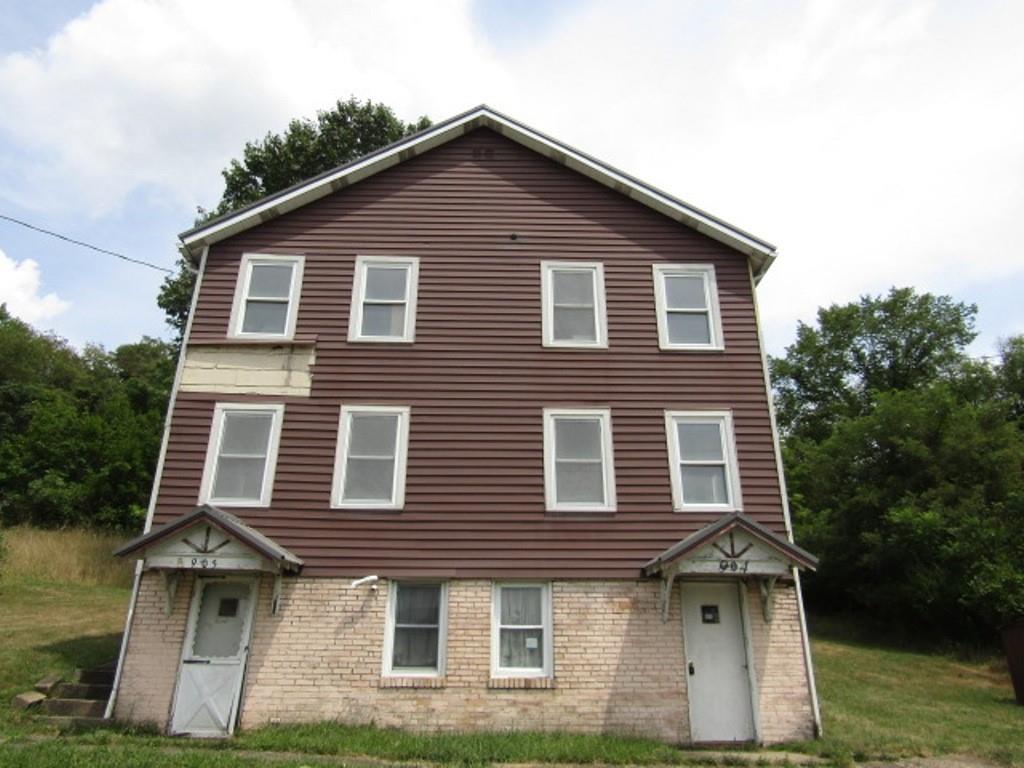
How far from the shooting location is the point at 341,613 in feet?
34.4

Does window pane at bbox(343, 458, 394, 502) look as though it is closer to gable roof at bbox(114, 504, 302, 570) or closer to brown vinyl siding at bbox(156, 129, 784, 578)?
brown vinyl siding at bbox(156, 129, 784, 578)

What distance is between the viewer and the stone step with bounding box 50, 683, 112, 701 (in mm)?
10367

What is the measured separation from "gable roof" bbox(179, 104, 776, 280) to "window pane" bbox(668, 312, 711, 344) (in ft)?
5.51

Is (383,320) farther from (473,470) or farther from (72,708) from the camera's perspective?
(72,708)

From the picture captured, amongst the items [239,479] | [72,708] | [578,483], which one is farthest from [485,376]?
[72,708]

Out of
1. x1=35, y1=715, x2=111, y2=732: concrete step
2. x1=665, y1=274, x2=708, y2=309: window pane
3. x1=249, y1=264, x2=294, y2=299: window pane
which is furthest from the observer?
x1=665, y1=274, x2=708, y2=309: window pane

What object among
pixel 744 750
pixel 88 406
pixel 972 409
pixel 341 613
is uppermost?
pixel 88 406

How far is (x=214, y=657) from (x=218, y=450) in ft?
10.5

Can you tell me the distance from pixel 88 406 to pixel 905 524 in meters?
44.9

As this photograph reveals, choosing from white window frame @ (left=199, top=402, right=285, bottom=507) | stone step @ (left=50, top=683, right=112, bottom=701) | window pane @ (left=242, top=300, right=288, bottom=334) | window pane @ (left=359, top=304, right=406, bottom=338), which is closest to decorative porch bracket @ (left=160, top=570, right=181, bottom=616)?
white window frame @ (left=199, top=402, right=285, bottom=507)

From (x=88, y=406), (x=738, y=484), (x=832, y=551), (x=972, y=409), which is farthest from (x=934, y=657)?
(x=88, y=406)

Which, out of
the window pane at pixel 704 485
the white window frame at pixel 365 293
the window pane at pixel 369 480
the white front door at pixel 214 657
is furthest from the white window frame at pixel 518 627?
the white window frame at pixel 365 293

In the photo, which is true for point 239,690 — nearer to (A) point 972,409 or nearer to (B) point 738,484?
(B) point 738,484

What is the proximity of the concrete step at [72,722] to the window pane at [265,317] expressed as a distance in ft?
20.9
